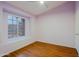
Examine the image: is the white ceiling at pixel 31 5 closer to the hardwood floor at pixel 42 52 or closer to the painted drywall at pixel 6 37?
the painted drywall at pixel 6 37

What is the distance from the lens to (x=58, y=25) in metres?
4.44

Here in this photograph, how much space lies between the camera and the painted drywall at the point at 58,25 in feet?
13.2

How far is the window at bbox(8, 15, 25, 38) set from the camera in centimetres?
330

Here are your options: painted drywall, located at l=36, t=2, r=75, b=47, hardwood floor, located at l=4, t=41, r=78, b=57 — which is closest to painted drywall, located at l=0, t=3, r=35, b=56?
hardwood floor, located at l=4, t=41, r=78, b=57

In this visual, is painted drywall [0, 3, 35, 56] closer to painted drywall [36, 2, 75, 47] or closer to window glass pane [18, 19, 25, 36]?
window glass pane [18, 19, 25, 36]

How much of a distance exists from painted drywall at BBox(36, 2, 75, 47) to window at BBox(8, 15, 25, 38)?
1241mm

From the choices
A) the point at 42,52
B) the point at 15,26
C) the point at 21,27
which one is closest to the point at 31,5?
the point at 15,26

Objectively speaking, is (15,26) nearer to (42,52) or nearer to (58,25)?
(42,52)

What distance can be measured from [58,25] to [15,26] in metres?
2.07

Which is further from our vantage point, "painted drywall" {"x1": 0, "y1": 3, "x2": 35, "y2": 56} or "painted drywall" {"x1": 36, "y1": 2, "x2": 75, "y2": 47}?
"painted drywall" {"x1": 36, "y1": 2, "x2": 75, "y2": 47}

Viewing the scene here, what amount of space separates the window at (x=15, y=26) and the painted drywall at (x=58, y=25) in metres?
1.24

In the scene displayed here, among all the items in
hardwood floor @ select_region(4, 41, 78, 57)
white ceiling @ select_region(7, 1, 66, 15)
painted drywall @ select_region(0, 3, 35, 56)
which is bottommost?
hardwood floor @ select_region(4, 41, 78, 57)

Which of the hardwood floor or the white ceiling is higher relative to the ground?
the white ceiling

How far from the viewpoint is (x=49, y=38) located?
4.80 metres
